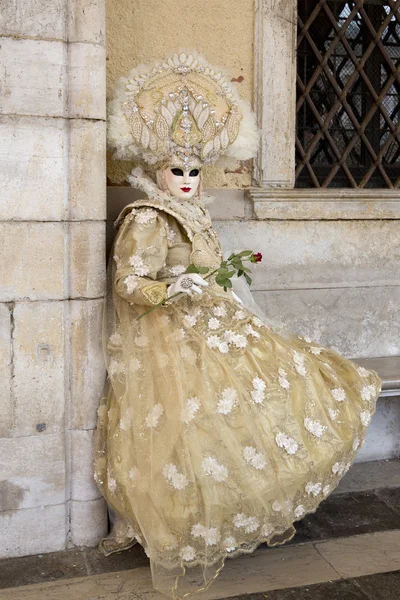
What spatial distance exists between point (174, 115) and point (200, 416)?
1.33 metres

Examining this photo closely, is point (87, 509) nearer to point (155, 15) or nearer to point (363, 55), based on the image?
point (155, 15)

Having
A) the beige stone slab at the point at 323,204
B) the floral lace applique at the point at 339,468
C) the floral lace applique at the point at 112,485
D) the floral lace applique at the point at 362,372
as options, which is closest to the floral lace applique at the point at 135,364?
the floral lace applique at the point at 112,485

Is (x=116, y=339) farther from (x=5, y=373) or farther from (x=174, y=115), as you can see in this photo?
(x=174, y=115)

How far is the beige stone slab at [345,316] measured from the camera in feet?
14.0

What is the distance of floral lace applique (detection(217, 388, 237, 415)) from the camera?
118 inches

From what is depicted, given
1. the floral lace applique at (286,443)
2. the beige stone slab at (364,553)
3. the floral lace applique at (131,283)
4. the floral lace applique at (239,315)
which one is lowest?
the beige stone slab at (364,553)

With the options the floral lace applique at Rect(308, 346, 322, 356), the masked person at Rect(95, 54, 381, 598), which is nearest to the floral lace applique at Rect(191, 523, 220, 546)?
the masked person at Rect(95, 54, 381, 598)

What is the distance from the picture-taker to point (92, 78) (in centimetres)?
319

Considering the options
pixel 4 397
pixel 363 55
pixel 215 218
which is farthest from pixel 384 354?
pixel 4 397

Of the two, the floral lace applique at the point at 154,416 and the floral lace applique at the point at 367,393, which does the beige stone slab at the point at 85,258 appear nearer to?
the floral lace applique at the point at 154,416

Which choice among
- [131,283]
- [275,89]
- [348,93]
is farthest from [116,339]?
[348,93]

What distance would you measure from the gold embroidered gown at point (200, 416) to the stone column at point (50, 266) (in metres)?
0.12

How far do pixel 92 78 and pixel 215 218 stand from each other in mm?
1157

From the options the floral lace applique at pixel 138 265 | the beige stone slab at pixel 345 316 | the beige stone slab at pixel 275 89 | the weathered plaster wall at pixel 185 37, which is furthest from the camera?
the beige stone slab at pixel 345 316
